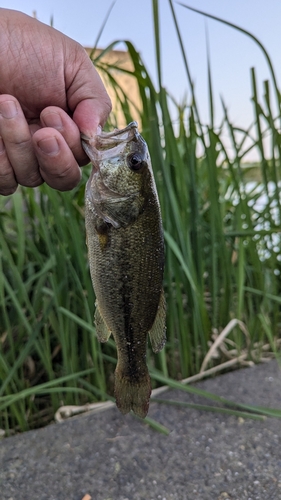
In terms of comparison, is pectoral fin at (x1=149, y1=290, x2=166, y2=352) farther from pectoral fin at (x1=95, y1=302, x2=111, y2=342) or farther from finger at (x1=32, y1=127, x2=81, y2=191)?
finger at (x1=32, y1=127, x2=81, y2=191)

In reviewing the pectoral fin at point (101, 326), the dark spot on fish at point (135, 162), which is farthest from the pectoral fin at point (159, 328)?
the dark spot on fish at point (135, 162)

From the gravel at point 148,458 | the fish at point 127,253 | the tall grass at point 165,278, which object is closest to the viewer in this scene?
the fish at point 127,253

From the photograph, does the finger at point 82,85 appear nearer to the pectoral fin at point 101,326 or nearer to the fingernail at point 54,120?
the fingernail at point 54,120

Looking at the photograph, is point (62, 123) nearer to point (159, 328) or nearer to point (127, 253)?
point (127, 253)

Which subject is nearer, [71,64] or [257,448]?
[71,64]

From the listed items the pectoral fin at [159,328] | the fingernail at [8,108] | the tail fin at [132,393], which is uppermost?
the fingernail at [8,108]

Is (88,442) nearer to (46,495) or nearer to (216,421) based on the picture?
(46,495)

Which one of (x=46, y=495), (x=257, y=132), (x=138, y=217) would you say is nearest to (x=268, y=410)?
(x=46, y=495)
